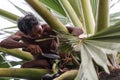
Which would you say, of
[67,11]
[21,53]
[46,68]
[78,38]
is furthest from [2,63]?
[78,38]

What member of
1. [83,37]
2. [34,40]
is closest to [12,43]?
[34,40]

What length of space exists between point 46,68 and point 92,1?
1010mm

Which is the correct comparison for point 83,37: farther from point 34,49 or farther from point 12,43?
point 12,43

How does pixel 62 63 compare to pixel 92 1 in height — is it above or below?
below

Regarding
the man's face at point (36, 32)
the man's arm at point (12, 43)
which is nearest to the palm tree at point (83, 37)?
the man's arm at point (12, 43)

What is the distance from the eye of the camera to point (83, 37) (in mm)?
2184

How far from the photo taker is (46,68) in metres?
2.62

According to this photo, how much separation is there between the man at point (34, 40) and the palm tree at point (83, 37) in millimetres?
84

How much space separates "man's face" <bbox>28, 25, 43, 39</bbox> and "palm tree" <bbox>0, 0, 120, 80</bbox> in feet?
0.48

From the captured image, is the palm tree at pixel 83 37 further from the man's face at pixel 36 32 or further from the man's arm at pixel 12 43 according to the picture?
the man's face at pixel 36 32

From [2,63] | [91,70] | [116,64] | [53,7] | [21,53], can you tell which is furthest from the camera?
[53,7]

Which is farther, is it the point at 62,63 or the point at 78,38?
the point at 62,63

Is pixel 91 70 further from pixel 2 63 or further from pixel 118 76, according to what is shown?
pixel 2 63

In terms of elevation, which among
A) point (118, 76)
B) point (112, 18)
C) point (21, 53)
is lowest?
point (118, 76)
